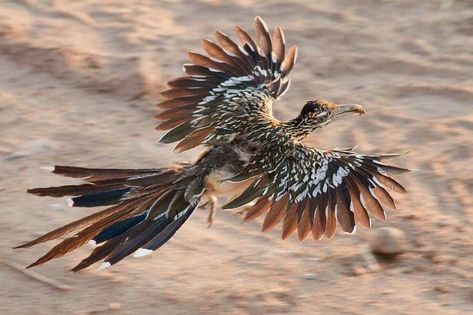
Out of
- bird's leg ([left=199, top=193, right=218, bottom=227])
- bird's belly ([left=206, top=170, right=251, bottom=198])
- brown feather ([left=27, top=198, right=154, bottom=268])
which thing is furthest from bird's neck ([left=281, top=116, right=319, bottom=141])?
brown feather ([left=27, top=198, right=154, bottom=268])

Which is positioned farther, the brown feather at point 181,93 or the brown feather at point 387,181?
the brown feather at point 181,93

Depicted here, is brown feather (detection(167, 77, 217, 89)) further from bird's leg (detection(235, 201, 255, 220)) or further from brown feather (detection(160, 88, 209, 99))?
bird's leg (detection(235, 201, 255, 220))

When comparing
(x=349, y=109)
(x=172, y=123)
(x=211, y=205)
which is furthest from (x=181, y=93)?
(x=349, y=109)

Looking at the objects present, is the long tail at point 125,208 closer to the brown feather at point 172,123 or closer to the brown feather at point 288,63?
the brown feather at point 172,123

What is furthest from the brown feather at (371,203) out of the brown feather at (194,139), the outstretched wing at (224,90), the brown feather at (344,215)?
the brown feather at (194,139)

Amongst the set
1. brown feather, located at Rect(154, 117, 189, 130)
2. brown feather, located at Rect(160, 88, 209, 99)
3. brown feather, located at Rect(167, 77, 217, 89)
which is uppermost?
brown feather, located at Rect(167, 77, 217, 89)

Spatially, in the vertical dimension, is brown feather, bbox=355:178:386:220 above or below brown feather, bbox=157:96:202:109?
below

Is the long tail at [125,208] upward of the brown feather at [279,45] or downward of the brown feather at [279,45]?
downward
